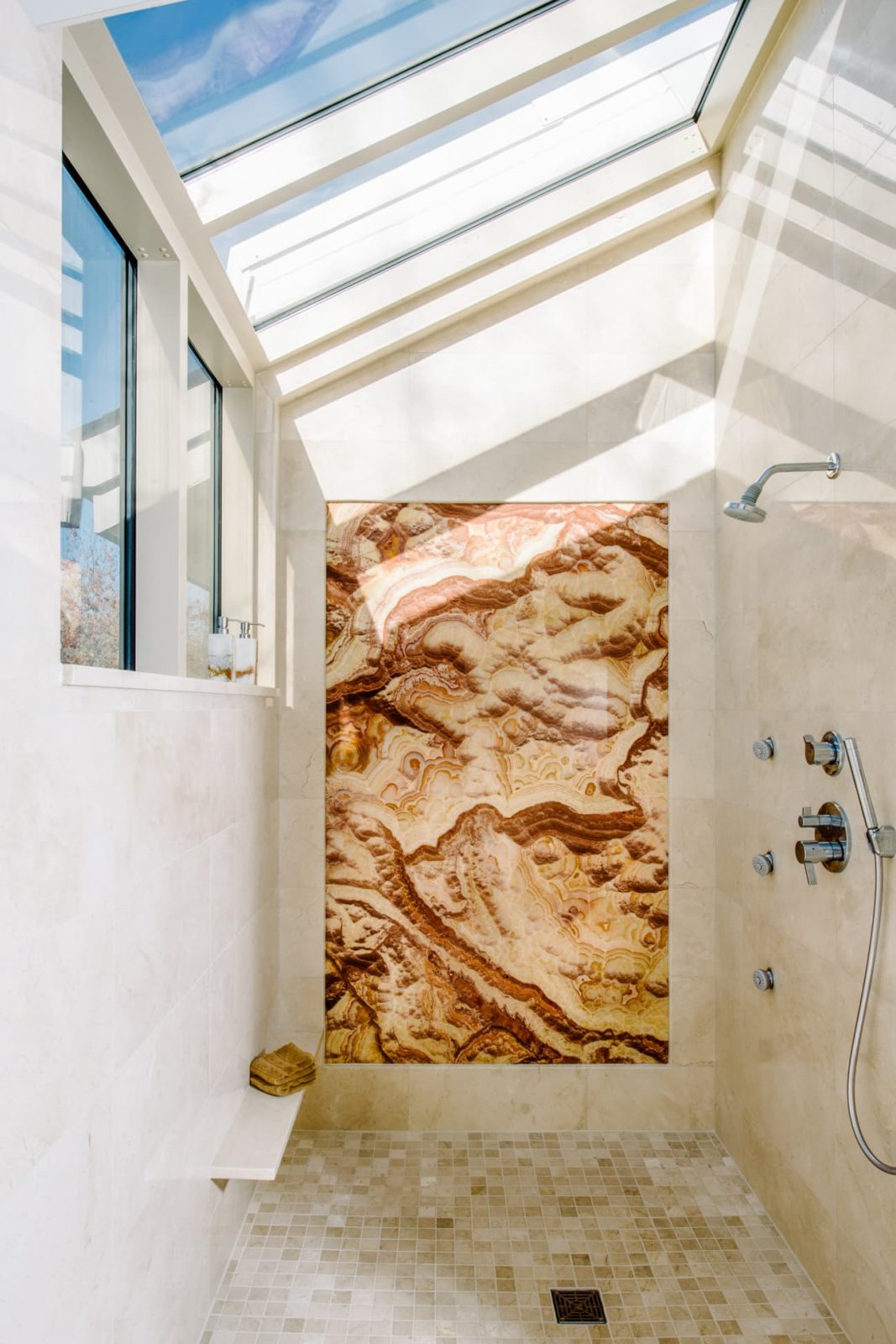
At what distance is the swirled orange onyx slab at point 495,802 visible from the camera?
2.70 metres

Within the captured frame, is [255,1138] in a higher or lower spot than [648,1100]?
higher

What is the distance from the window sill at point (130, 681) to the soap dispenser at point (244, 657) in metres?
0.30

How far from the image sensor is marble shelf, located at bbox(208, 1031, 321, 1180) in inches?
72.4

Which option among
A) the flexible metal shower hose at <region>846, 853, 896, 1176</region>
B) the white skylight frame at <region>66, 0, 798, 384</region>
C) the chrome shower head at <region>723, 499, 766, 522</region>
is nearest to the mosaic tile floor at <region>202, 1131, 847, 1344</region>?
the flexible metal shower hose at <region>846, 853, 896, 1176</region>

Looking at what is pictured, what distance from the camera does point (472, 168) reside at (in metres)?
2.29

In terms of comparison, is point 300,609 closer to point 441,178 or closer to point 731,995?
point 441,178

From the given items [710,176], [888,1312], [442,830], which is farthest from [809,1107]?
[710,176]

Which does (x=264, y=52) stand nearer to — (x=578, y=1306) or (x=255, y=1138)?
(x=255, y=1138)

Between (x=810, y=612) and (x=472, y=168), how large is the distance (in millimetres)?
1405

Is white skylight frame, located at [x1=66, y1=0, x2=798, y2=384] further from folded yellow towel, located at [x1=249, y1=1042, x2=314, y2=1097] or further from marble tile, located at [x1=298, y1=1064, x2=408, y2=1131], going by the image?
marble tile, located at [x1=298, y1=1064, x2=408, y2=1131]

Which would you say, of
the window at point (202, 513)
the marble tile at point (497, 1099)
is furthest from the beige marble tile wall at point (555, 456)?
the window at point (202, 513)

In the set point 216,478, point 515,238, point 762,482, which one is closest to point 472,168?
point 515,238

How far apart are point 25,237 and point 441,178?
149cm

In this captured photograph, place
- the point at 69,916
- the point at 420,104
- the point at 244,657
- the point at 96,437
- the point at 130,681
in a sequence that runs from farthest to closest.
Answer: the point at 244,657, the point at 420,104, the point at 96,437, the point at 130,681, the point at 69,916
